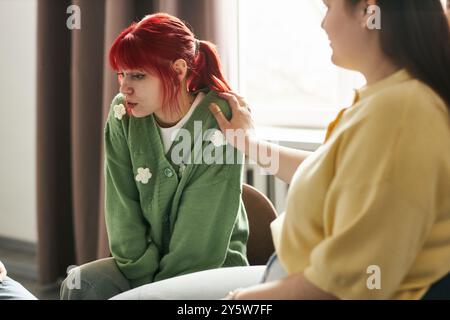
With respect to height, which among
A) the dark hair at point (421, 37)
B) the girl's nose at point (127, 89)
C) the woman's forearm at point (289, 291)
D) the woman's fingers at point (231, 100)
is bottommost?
the woman's forearm at point (289, 291)

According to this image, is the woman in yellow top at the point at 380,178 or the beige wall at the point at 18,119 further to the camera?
the beige wall at the point at 18,119

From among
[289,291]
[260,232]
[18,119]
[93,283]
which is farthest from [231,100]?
[18,119]

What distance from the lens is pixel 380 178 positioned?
2.66 ft

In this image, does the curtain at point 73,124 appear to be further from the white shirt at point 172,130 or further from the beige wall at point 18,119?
the white shirt at point 172,130

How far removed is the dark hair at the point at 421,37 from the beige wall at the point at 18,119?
2205 mm

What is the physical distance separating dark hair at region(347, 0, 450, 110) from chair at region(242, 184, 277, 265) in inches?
25.8

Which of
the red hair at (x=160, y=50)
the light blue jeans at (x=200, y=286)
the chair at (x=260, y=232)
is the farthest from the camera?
the chair at (x=260, y=232)

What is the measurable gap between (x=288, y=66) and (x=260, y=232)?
1.11 meters

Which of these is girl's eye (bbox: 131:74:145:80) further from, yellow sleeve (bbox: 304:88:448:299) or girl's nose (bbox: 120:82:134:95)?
yellow sleeve (bbox: 304:88:448:299)

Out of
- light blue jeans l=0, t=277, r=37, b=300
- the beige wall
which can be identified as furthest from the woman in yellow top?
the beige wall

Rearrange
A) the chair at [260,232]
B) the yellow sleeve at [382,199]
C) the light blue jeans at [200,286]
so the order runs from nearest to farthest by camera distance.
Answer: the yellow sleeve at [382,199]
the light blue jeans at [200,286]
the chair at [260,232]

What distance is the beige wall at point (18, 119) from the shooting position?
9.39ft

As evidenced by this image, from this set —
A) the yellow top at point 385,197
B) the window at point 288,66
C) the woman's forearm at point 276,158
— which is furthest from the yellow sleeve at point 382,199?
the window at point 288,66
